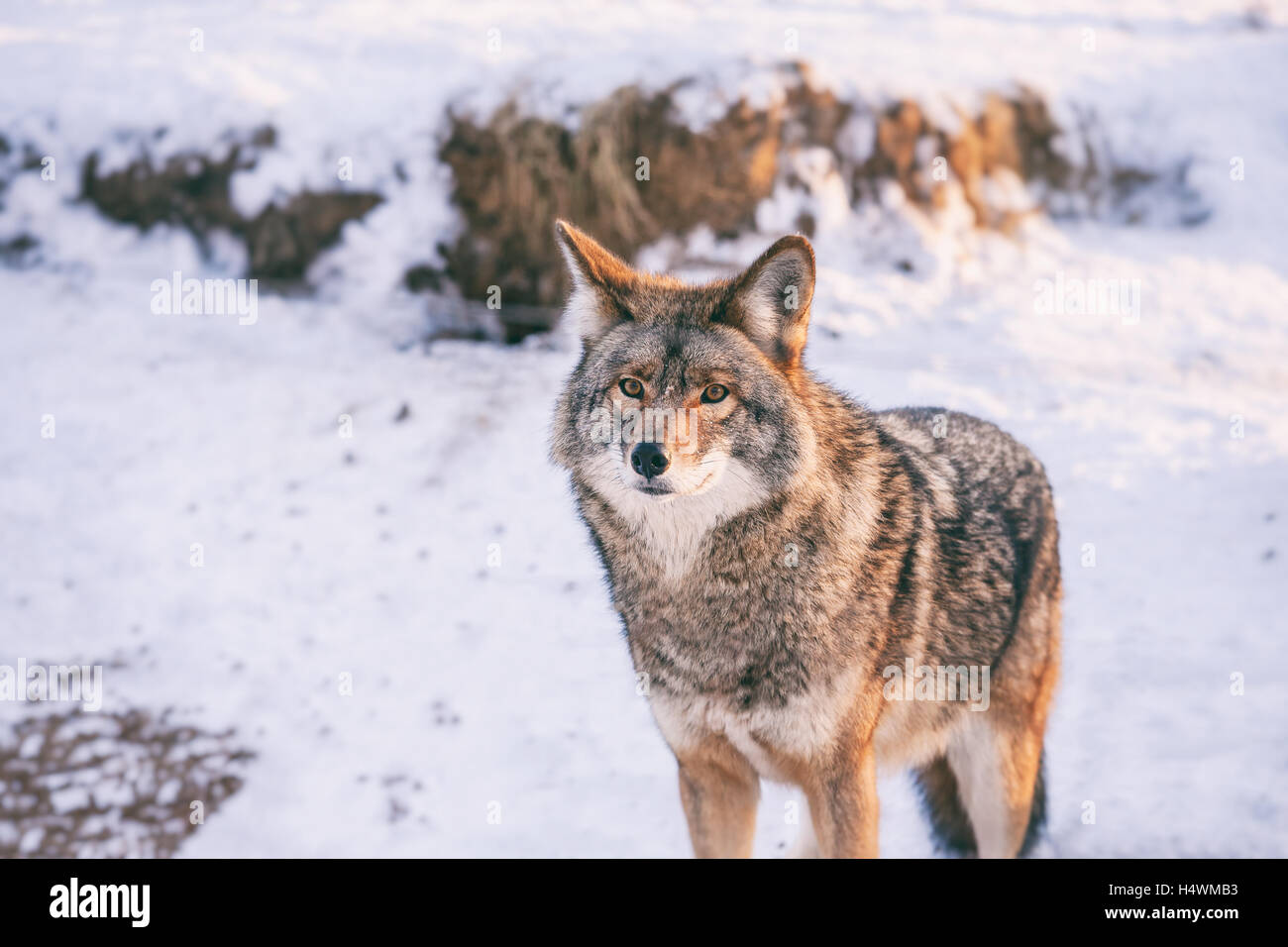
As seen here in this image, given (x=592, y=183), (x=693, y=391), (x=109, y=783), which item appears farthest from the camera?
(x=592, y=183)

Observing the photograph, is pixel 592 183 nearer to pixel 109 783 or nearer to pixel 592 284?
pixel 592 284

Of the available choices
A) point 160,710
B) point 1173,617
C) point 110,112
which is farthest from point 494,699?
point 110,112

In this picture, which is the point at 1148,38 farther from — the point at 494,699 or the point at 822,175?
the point at 494,699

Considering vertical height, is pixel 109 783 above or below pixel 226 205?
below

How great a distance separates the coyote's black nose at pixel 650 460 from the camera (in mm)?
3010

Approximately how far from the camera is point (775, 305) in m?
3.34

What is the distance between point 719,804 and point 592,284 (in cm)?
179

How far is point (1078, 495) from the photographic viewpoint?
22.1 feet

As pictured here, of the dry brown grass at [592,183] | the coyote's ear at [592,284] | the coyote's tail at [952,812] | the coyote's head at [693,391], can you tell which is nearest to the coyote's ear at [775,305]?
the coyote's head at [693,391]

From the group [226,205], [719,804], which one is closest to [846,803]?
[719,804]

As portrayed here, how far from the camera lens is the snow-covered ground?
5.12 metres

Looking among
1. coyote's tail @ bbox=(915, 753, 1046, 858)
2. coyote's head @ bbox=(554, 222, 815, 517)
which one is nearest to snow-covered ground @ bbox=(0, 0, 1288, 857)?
coyote's tail @ bbox=(915, 753, 1046, 858)

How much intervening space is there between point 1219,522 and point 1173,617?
1000mm

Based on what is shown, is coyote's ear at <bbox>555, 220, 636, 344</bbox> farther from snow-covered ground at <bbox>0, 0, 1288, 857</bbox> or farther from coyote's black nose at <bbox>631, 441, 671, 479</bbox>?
snow-covered ground at <bbox>0, 0, 1288, 857</bbox>
